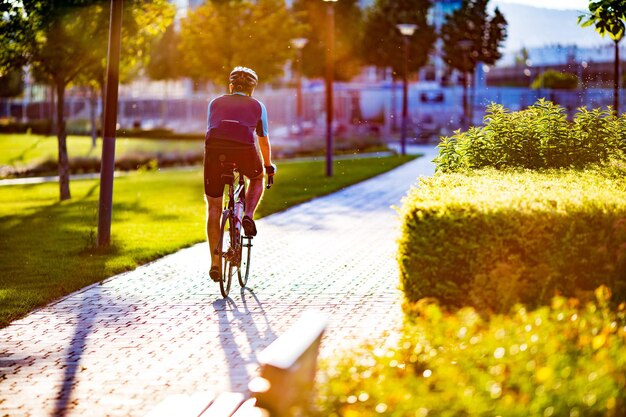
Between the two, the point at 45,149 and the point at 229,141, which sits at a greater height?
the point at 229,141

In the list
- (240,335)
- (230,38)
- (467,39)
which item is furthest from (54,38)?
(467,39)

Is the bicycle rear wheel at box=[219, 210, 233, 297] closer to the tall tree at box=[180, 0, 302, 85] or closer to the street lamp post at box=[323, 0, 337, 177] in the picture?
the street lamp post at box=[323, 0, 337, 177]

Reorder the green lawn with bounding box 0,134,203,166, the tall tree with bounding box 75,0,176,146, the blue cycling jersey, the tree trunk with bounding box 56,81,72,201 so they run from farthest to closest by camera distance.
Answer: the green lawn with bounding box 0,134,203,166 → the tree trunk with bounding box 56,81,72,201 → the tall tree with bounding box 75,0,176,146 → the blue cycling jersey

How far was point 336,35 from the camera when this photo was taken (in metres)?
76.1

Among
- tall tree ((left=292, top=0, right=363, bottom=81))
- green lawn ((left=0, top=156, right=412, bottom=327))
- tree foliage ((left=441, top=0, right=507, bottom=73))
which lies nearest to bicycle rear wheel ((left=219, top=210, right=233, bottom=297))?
green lawn ((left=0, top=156, right=412, bottom=327))

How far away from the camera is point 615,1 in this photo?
1048 cm

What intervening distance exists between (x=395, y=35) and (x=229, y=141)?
63.8 metres

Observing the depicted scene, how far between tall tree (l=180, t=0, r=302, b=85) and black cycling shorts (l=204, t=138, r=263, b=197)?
122ft

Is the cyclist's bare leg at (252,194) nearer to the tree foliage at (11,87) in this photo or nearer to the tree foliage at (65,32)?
the tree foliage at (65,32)

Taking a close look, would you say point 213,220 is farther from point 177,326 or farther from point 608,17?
point 608,17

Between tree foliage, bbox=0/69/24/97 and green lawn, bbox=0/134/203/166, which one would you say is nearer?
green lawn, bbox=0/134/203/166

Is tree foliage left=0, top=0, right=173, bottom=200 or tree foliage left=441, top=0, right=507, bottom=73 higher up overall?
tree foliage left=441, top=0, right=507, bottom=73

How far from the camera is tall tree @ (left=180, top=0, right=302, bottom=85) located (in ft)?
157

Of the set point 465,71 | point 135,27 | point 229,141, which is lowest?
point 229,141
